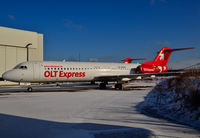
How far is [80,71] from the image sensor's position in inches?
788

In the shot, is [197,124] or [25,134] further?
[197,124]

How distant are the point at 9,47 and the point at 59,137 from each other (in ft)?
136

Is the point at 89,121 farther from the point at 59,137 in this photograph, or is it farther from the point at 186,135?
the point at 186,135

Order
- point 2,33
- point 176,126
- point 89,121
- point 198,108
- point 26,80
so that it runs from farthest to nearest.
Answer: point 2,33
point 26,80
point 198,108
point 89,121
point 176,126

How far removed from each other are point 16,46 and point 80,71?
28.1 m

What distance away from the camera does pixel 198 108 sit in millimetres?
6051

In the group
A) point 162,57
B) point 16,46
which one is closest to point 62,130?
point 162,57

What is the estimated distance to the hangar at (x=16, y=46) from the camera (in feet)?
128

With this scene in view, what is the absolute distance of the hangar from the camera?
38875 millimetres

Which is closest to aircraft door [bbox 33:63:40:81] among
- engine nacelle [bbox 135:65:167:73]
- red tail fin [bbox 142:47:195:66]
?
engine nacelle [bbox 135:65:167:73]

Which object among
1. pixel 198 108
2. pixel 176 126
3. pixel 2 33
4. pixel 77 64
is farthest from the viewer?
pixel 2 33

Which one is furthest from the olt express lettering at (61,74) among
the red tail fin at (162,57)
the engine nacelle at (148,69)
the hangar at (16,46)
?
the hangar at (16,46)

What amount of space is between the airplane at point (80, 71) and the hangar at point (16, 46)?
20.9m

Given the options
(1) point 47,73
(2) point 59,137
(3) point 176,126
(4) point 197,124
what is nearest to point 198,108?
(4) point 197,124
